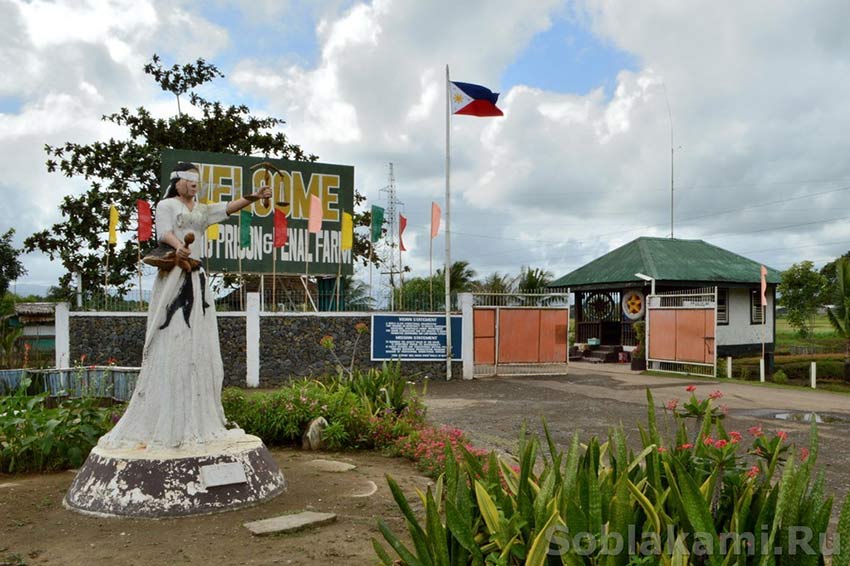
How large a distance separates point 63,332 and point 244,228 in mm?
4689

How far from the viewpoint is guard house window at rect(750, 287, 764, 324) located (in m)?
25.3

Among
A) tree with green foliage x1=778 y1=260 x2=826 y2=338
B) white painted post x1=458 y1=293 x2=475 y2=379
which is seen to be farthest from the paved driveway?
tree with green foliage x1=778 y1=260 x2=826 y2=338

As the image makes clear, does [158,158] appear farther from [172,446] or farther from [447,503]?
[447,503]

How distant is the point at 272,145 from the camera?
22.7 m

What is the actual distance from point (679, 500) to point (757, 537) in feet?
1.20

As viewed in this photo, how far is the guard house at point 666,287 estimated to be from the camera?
23.8 metres

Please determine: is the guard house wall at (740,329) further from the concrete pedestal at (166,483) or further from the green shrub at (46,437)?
the concrete pedestal at (166,483)

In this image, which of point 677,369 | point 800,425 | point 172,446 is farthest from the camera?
point 677,369

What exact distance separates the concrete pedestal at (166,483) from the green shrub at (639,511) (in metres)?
2.44

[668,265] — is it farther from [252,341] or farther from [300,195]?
[252,341]

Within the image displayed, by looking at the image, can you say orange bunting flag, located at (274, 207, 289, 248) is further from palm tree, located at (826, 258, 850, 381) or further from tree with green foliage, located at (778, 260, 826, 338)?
tree with green foliage, located at (778, 260, 826, 338)

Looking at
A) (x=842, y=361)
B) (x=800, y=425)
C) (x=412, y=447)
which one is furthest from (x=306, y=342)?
(x=842, y=361)

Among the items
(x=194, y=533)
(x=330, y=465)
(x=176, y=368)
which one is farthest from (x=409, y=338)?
(x=194, y=533)

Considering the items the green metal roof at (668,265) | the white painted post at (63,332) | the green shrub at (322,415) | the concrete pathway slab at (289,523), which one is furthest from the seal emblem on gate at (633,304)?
the concrete pathway slab at (289,523)
